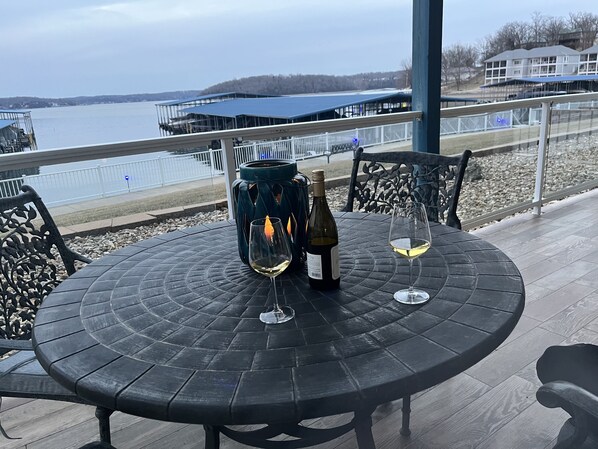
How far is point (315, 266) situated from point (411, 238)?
26cm

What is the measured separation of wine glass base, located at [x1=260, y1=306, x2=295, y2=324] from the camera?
3.38ft

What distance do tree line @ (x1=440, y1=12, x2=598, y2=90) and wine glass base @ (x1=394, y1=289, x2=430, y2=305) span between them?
9.01ft

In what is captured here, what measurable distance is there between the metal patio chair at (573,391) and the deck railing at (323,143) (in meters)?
2.00

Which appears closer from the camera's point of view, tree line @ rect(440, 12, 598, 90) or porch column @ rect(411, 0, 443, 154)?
porch column @ rect(411, 0, 443, 154)

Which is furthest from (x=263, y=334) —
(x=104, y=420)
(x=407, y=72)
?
(x=407, y=72)

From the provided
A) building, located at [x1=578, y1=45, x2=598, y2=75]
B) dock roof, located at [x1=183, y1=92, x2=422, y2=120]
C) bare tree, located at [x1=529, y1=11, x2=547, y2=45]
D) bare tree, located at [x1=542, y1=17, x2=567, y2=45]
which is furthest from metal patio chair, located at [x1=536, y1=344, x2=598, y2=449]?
building, located at [x1=578, y1=45, x2=598, y2=75]

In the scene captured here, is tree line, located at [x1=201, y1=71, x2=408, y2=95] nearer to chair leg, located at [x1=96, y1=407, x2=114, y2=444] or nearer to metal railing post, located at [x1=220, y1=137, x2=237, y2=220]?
metal railing post, located at [x1=220, y1=137, x2=237, y2=220]

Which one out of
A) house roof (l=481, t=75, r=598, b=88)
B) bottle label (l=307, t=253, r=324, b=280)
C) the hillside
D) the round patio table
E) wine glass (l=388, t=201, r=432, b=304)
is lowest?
the round patio table

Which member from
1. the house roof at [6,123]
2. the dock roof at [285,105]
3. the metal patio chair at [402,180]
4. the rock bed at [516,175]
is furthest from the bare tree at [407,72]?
the house roof at [6,123]

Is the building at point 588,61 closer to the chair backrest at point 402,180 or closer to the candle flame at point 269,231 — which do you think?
the chair backrest at point 402,180

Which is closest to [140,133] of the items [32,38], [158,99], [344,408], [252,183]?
[158,99]

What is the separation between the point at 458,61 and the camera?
372cm

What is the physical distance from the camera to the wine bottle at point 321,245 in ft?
3.81

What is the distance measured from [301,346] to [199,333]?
24cm
